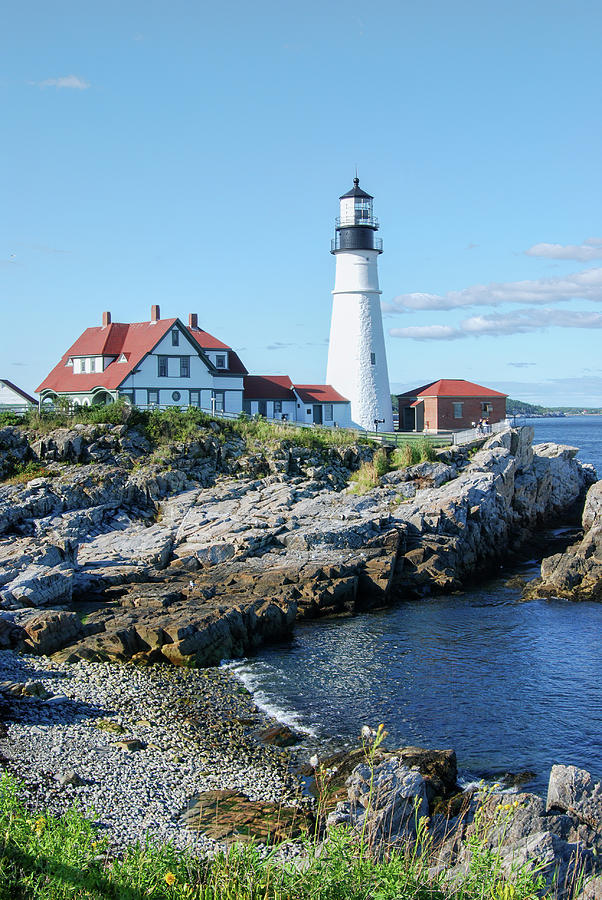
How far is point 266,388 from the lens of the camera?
50094 mm

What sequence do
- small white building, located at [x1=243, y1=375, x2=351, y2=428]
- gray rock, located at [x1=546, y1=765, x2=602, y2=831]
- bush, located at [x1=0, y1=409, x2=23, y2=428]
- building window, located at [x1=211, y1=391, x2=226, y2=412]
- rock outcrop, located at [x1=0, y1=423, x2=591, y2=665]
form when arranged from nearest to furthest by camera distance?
gray rock, located at [x1=546, y1=765, x2=602, y2=831]
rock outcrop, located at [x1=0, y1=423, x2=591, y2=665]
bush, located at [x1=0, y1=409, x2=23, y2=428]
building window, located at [x1=211, y1=391, x2=226, y2=412]
small white building, located at [x1=243, y1=375, x2=351, y2=428]

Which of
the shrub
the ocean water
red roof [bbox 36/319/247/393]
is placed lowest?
the ocean water

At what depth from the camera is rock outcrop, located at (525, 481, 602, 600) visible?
29194 mm

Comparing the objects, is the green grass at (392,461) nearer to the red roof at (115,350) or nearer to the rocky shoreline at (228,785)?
the red roof at (115,350)

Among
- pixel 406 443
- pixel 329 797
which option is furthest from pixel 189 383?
pixel 329 797

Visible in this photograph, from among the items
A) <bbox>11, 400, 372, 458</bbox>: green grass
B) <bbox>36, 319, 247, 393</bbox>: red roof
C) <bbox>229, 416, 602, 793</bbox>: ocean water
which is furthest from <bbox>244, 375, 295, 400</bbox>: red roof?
<bbox>229, 416, 602, 793</bbox>: ocean water

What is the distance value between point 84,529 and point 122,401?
9.67 meters

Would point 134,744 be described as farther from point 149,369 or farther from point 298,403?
point 298,403

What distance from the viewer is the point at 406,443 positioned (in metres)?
41.8

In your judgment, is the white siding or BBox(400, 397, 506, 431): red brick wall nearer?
the white siding

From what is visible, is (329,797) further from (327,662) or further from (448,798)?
(327,662)

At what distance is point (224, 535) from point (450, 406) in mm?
23537

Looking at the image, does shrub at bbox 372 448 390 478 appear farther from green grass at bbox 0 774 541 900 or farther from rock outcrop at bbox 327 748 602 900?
green grass at bbox 0 774 541 900

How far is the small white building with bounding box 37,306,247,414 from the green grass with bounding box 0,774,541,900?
36.8 metres
